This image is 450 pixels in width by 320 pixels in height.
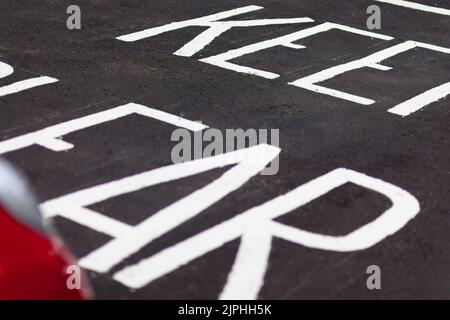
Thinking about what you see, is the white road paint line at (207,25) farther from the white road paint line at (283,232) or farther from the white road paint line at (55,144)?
the white road paint line at (283,232)

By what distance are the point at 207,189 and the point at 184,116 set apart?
70.1 inches

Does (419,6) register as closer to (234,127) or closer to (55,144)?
(234,127)

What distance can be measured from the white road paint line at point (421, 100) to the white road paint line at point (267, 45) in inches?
65.4

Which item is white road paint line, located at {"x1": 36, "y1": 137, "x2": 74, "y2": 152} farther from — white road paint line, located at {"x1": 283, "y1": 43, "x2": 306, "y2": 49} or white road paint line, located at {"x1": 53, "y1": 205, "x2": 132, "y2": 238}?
white road paint line, located at {"x1": 283, "y1": 43, "x2": 306, "y2": 49}

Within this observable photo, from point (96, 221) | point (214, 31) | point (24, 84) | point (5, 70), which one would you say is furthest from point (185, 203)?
point (214, 31)

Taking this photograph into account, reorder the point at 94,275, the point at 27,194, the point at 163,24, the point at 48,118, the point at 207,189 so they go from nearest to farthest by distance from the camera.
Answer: the point at 27,194, the point at 94,275, the point at 207,189, the point at 48,118, the point at 163,24

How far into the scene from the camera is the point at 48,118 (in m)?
9.27

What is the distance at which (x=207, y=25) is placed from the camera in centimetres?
1284

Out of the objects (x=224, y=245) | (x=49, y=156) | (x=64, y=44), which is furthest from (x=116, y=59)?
(x=224, y=245)

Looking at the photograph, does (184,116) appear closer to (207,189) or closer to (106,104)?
(106,104)

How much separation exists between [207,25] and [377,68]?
2761mm

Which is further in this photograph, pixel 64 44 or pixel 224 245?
pixel 64 44

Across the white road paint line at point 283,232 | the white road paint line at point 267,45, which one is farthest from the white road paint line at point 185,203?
the white road paint line at point 267,45

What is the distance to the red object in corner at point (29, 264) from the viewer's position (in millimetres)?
4348
